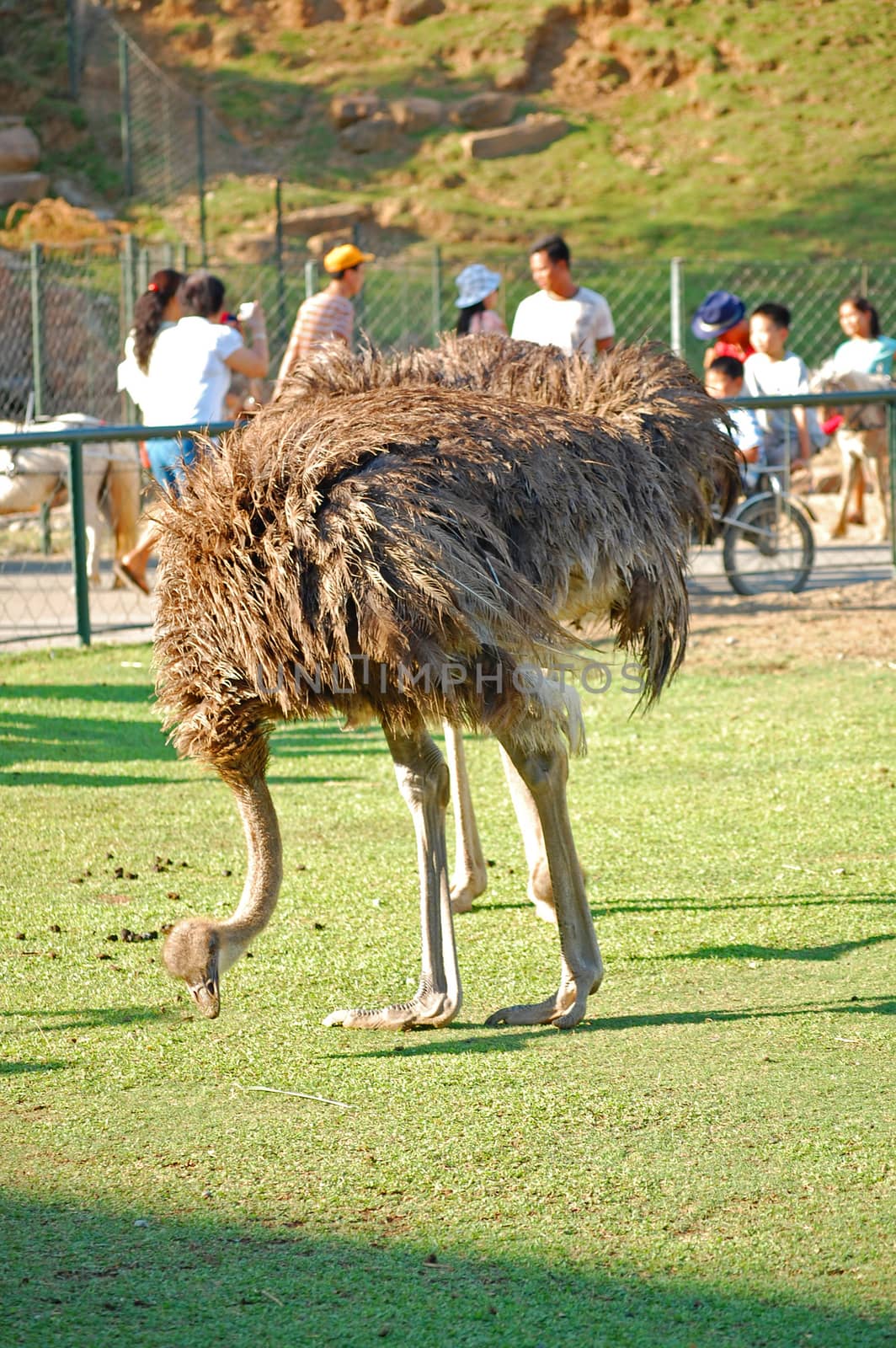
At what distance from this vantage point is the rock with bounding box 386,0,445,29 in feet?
111

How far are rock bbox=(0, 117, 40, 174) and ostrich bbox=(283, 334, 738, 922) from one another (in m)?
25.2

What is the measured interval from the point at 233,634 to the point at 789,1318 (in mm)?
1816

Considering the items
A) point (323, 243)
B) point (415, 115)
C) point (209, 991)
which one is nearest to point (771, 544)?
point (209, 991)

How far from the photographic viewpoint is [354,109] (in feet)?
102

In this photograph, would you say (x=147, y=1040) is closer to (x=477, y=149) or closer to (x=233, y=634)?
(x=233, y=634)

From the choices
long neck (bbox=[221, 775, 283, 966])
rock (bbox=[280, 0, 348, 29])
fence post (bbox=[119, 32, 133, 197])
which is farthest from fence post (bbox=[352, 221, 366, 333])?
rock (bbox=[280, 0, 348, 29])

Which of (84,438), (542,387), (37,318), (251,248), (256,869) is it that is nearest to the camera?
(256,869)

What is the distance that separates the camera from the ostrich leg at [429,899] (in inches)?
156

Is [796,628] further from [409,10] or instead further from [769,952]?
[409,10]

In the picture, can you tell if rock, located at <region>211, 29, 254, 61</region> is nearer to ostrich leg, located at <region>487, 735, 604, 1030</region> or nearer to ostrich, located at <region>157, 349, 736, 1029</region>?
ostrich, located at <region>157, 349, 736, 1029</region>

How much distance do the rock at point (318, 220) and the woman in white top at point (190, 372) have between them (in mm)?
15945

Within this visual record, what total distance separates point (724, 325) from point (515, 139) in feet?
68.4

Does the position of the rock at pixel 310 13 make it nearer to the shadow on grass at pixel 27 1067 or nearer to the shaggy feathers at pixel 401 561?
the shaggy feathers at pixel 401 561

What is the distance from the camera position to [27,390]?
1638 centimetres
